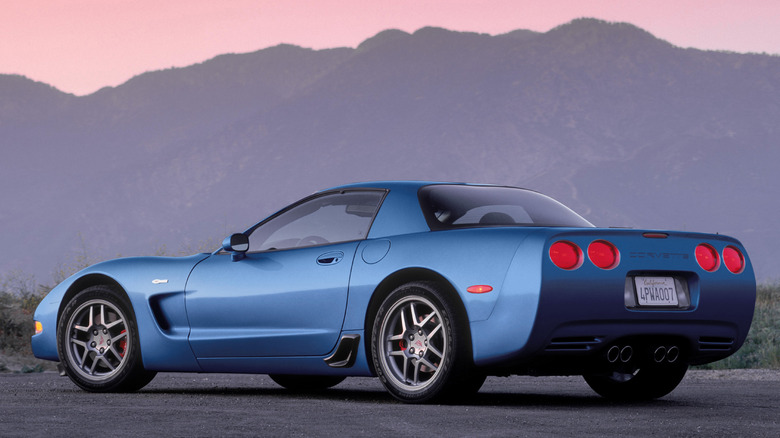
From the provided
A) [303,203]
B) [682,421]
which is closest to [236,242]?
[303,203]

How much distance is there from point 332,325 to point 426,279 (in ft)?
2.40

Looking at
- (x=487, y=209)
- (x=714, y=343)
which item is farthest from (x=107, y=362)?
(x=714, y=343)

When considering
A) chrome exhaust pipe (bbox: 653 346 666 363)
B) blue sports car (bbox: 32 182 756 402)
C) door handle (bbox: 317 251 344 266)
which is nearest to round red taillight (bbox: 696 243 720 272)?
blue sports car (bbox: 32 182 756 402)

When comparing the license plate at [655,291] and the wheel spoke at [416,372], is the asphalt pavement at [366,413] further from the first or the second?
the license plate at [655,291]

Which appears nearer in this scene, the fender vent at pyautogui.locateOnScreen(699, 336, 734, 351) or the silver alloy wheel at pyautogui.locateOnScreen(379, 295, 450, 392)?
the silver alloy wheel at pyautogui.locateOnScreen(379, 295, 450, 392)

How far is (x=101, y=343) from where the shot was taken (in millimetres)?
7961

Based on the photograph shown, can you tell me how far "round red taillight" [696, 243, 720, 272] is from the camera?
21.7 feet

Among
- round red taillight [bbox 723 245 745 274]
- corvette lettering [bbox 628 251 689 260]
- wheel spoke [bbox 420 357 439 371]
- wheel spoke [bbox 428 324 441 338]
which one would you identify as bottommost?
wheel spoke [bbox 420 357 439 371]

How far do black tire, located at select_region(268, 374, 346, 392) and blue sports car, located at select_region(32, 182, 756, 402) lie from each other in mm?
964

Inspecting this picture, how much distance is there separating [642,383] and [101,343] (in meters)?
3.71

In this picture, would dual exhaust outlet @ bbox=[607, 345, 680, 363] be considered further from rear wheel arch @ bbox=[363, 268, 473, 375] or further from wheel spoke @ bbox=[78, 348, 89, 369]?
wheel spoke @ bbox=[78, 348, 89, 369]

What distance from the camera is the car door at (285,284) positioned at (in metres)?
6.93

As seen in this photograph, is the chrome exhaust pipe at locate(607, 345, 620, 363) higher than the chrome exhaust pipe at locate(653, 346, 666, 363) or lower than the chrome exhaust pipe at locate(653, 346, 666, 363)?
higher

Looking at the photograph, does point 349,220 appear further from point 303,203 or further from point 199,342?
point 199,342
